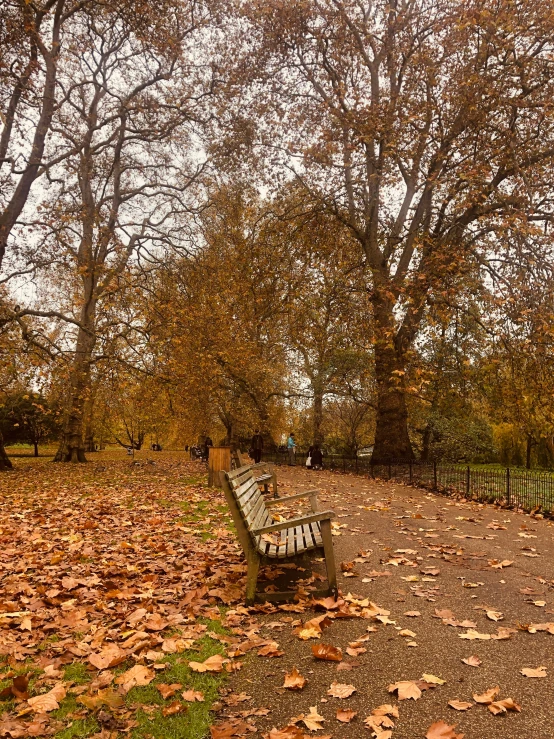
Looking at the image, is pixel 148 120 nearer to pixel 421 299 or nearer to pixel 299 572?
pixel 421 299

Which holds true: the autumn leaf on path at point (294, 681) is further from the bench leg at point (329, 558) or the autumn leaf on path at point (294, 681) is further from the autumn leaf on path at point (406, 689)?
the bench leg at point (329, 558)

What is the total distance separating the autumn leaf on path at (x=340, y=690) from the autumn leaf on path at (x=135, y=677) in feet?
3.44

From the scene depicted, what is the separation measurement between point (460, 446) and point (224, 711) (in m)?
18.2

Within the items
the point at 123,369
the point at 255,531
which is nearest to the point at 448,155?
the point at 123,369

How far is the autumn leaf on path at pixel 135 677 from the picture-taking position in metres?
3.23

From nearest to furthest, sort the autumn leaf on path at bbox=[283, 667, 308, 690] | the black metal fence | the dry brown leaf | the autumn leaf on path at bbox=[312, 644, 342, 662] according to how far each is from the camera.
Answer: the autumn leaf on path at bbox=[283, 667, 308, 690]
the dry brown leaf
the autumn leaf on path at bbox=[312, 644, 342, 662]
the black metal fence

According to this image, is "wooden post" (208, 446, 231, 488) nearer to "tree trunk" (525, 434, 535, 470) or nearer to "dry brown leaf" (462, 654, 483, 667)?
"dry brown leaf" (462, 654, 483, 667)

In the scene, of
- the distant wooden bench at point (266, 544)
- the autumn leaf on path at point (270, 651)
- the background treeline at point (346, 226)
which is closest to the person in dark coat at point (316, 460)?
the background treeline at point (346, 226)

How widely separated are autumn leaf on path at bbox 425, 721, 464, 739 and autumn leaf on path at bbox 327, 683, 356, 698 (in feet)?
1.70

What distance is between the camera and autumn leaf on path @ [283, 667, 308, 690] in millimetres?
3221

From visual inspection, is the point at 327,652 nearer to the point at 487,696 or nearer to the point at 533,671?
the point at 487,696

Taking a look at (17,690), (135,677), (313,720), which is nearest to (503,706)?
(313,720)

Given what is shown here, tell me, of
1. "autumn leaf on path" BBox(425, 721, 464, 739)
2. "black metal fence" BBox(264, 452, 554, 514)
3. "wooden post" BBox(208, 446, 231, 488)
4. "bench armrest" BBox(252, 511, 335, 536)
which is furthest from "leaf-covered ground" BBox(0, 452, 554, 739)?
"wooden post" BBox(208, 446, 231, 488)

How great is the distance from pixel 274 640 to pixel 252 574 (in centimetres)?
73
